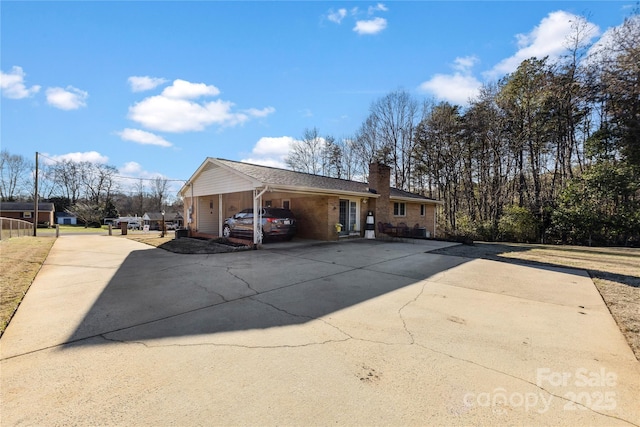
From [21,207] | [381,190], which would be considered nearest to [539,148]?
[381,190]

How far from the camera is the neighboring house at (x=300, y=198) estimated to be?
462 inches

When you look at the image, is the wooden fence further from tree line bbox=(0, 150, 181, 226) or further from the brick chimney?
tree line bbox=(0, 150, 181, 226)

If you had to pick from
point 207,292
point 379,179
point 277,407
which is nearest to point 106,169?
point 379,179

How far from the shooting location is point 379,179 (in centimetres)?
1526

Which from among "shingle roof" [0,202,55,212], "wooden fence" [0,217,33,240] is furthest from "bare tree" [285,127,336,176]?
"shingle roof" [0,202,55,212]

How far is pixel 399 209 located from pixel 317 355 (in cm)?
1627

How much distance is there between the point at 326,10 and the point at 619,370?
412 inches

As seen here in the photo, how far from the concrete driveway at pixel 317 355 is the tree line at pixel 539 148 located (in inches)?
501

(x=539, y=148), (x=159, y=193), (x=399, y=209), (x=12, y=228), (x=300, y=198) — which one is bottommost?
(x=12, y=228)

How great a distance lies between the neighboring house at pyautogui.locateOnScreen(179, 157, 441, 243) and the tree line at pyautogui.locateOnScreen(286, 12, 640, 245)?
6.00 metres

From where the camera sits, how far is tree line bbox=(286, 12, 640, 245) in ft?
43.7

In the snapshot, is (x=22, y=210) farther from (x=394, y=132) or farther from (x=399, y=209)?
(x=399, y=209)

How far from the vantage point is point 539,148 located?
Answer: 17625 millimetres

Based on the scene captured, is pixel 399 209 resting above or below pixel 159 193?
below
